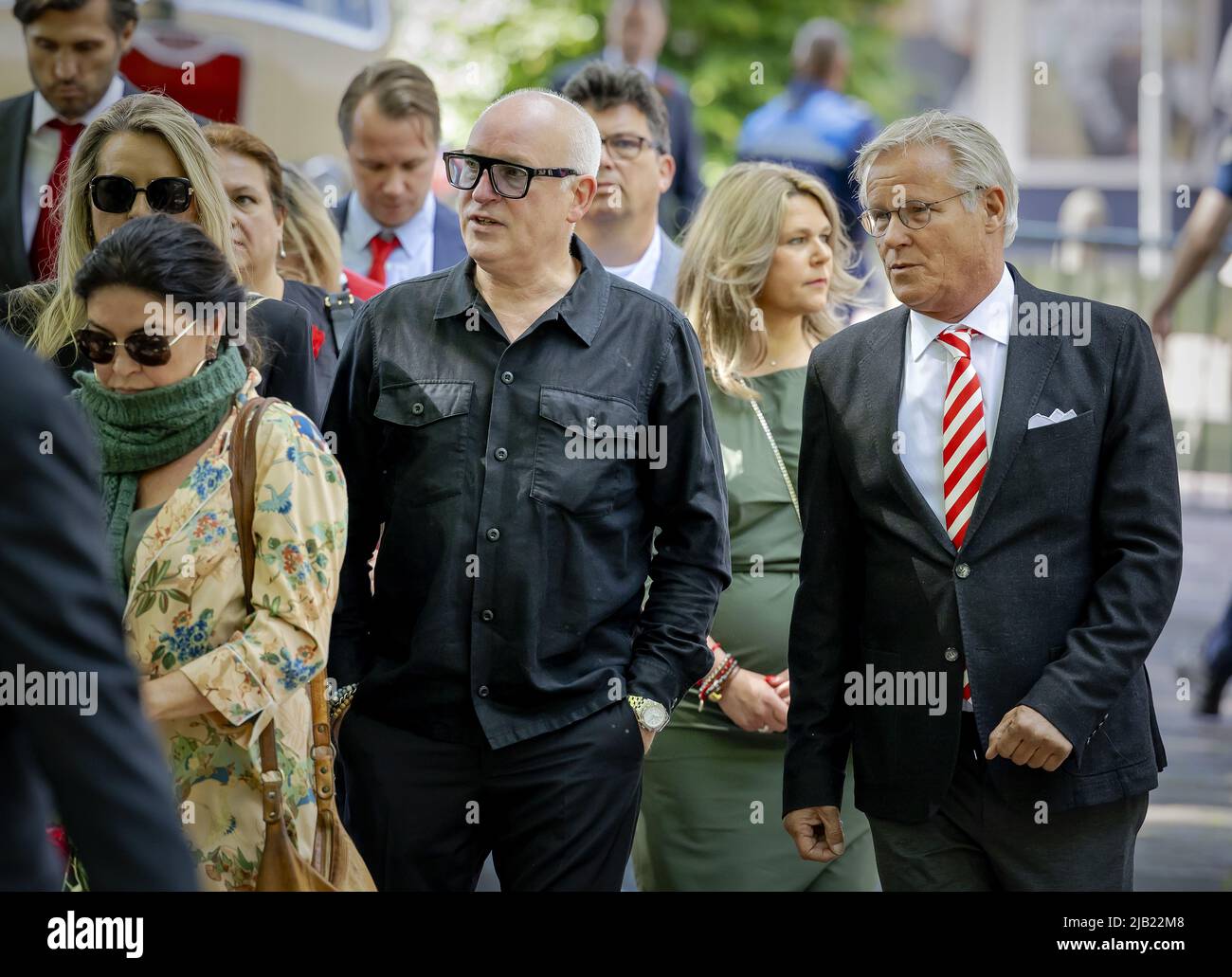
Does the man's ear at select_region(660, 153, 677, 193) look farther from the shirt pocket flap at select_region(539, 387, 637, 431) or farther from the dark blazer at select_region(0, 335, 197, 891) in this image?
the dark blazer at select_region(0, 335, 197, 891)

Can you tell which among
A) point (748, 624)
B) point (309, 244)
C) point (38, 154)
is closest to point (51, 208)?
point (38, 154)

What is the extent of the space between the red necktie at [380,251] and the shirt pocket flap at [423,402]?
257cm

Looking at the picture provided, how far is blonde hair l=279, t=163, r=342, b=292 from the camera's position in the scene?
19.1 ft

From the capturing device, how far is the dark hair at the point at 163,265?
3705 millimetres

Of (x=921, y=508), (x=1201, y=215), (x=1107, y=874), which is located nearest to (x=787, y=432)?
(x=921, y=508)

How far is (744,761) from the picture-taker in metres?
5.21

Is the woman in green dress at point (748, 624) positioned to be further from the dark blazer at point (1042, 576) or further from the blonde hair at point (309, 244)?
the blonde hair at point (309, 244)

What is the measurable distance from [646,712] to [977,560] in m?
0.82

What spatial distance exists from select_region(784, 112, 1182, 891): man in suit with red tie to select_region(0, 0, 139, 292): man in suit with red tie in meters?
2.96

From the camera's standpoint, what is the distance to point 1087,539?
160 inches

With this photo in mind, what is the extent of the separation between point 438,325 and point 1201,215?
4.70 m

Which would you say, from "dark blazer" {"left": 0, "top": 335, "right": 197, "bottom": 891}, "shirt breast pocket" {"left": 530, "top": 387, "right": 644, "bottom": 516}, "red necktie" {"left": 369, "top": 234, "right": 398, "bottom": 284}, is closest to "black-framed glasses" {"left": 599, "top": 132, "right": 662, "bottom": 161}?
"red necktie" {"left": 369, "top": 234, "right": 398, "bottom": 284}

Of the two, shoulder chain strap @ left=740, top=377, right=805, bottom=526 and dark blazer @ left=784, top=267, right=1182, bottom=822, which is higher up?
shoulder chain strap @ left=740, top=377, right=805, bottom=526
